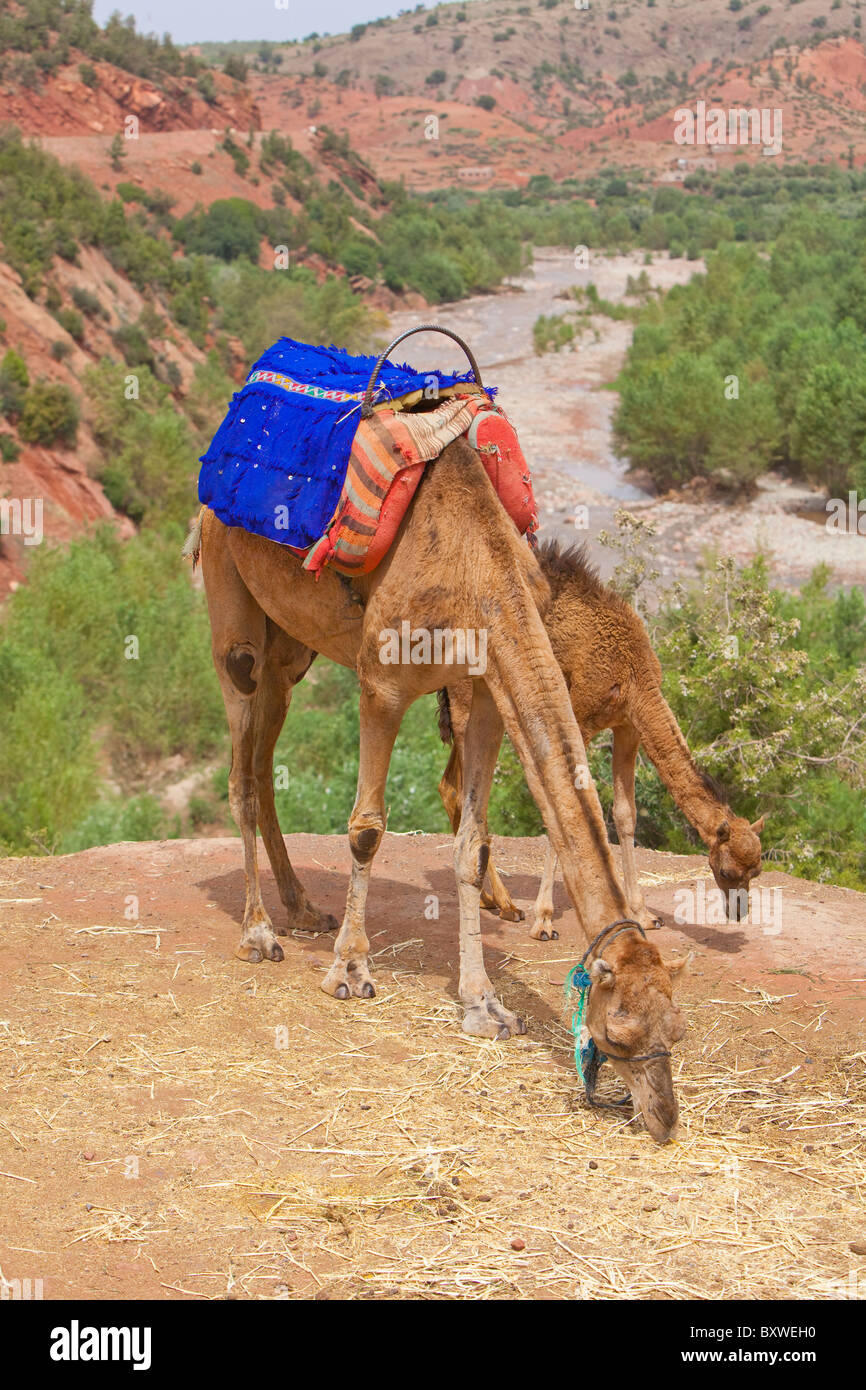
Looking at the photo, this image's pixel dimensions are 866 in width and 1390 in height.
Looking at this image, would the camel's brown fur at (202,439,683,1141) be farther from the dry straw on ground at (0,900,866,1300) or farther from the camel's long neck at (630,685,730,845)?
the camel's long neck at (630,685,730,845)

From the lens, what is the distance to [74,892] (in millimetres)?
8750

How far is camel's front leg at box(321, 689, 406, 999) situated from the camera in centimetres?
672

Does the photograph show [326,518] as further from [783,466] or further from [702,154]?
[702,154]

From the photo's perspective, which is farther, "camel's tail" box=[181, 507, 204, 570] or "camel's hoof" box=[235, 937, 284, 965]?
"camel's tail" box=[181, 507, 204, 570]

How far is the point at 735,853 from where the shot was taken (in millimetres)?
7430

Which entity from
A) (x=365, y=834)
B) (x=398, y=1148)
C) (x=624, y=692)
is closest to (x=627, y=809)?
(x=624, y=692)

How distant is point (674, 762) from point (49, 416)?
70.3ft

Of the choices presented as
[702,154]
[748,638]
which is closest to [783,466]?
[748,638]

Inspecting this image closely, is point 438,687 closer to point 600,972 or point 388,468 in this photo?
point 388,468

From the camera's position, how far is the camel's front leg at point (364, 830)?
6719mm

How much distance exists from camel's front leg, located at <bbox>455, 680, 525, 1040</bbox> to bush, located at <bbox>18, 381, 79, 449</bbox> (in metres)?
21.5

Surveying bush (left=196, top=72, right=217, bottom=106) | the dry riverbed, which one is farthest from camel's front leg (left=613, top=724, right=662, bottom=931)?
bush (left=196, top=72, right=217, bottom=106)

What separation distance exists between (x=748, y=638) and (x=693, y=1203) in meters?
7.29

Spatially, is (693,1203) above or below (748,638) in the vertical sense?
below
